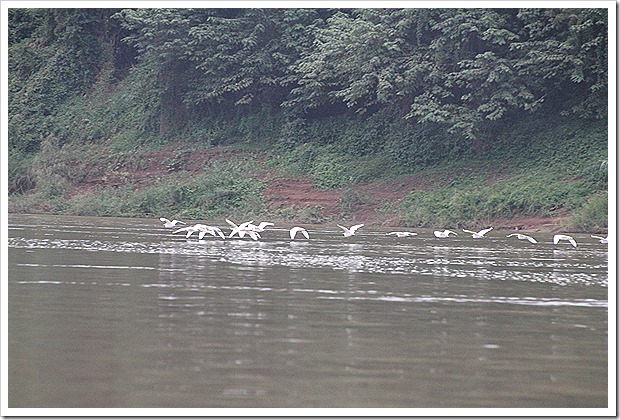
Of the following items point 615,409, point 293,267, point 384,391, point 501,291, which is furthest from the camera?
point 293,267

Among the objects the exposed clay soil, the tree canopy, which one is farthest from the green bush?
the tree canopy

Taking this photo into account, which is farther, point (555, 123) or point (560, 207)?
point (555, 123)

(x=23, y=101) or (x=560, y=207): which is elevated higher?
(x=23, y=101)

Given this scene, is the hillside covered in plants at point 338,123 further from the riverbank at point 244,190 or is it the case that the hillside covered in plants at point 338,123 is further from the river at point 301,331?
the river at point 301,331

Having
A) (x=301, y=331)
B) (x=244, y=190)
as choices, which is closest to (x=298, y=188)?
(x=244, y=190)

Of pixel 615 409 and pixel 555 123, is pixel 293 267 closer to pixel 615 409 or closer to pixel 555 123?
pixel 615 409

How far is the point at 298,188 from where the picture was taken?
114 ft

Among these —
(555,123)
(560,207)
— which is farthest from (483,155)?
(560,207)

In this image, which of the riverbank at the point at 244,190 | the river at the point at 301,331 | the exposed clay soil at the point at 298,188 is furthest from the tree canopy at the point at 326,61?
the river at the point at 301,331

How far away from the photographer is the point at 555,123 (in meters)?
33.2

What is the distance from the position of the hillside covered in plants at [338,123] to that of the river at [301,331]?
14151mm

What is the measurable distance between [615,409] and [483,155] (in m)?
27.3

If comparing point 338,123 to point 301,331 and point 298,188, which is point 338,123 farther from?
point 301,331

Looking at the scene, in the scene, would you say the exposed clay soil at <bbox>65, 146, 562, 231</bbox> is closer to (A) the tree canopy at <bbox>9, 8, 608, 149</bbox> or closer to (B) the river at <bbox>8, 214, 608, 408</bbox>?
(A) the tree canopy at <bbox>9, 8, 608, 149</bbox>
